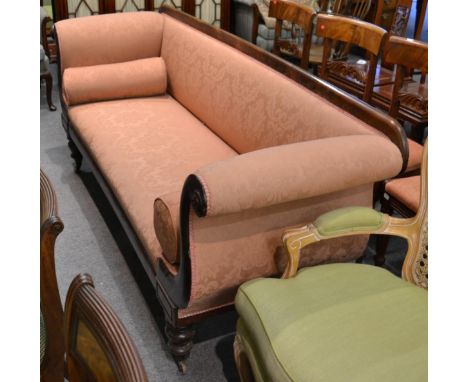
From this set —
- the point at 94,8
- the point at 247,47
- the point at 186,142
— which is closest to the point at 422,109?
the point at 247,47

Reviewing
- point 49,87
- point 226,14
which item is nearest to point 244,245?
point 49,87

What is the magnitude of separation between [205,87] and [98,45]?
0.61 metres

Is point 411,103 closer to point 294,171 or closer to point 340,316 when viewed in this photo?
point 294,171

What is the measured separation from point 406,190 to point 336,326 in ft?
2.36

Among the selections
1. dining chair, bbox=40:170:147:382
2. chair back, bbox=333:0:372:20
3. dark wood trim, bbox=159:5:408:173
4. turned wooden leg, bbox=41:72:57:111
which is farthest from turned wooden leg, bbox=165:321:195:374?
chair back, bbox=333:0:372:20

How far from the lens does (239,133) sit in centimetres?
184

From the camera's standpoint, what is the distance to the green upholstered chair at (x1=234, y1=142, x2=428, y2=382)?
38.7 inches

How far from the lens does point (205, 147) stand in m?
1.91

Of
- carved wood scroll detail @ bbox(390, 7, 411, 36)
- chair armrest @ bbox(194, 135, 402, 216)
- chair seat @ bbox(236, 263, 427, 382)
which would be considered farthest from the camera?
carved wood scroll detail @ bbox(390, 7, 411, 36)

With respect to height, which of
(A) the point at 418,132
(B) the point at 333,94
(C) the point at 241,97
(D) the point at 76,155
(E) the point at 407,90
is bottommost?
(D) the point at 76,155

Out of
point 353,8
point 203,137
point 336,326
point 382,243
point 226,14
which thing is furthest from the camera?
point 226,14

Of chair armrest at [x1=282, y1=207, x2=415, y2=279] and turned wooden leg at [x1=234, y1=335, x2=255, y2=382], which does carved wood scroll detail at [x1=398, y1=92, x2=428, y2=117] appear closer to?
chair armrest at [x1=282, y1=207, x2=415, y2=279]

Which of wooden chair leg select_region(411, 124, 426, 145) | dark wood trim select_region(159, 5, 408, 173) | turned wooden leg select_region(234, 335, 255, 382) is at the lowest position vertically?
turned wooden leg select_region(234, 335, 255, 382)
